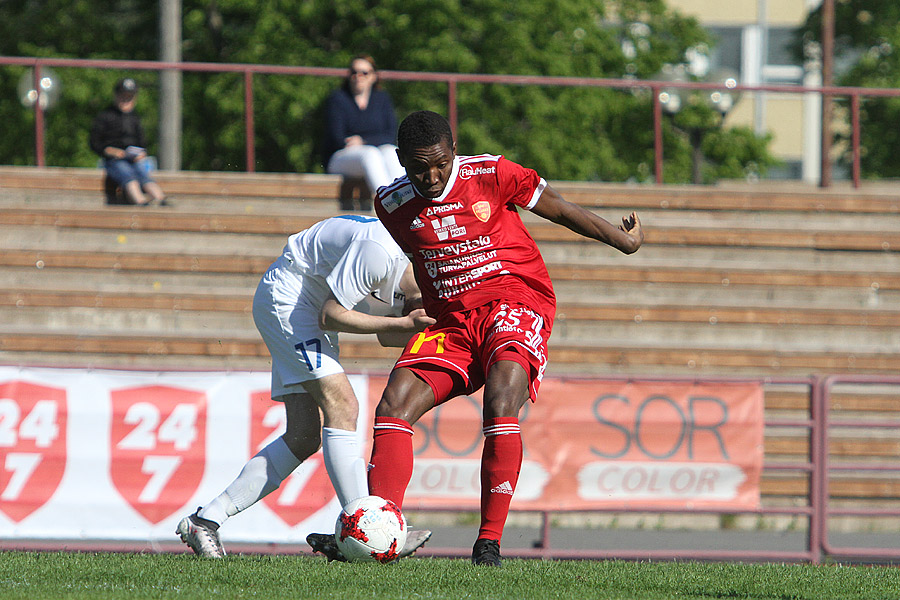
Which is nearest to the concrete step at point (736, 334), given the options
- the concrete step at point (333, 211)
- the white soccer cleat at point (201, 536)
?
the concrete step at point (333, 211)

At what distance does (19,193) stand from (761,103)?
107 ft

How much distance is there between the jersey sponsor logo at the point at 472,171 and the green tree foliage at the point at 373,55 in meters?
13.4

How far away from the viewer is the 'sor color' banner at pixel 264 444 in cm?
767

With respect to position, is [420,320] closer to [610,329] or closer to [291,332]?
[291,332]

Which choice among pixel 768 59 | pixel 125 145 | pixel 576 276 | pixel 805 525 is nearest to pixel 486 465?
pixel 805 525

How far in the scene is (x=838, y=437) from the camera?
33.7ft

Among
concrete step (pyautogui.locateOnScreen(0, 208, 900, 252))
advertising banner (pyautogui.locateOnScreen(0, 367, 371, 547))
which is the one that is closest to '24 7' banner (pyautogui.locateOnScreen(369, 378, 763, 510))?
advertising banner (pyautogui.locateOnScreen(0, 367, 371, 547))

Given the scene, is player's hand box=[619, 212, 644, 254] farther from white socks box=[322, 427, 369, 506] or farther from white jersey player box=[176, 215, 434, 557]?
white socks box=[322, 427, 369, 506]

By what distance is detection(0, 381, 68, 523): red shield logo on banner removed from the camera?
24.9 ft

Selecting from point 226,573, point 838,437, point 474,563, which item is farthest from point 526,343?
point 838,437

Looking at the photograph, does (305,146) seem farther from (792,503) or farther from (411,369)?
(411,369)

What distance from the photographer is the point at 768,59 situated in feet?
141

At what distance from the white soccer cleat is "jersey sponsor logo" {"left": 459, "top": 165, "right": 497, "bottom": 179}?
2.29 metres

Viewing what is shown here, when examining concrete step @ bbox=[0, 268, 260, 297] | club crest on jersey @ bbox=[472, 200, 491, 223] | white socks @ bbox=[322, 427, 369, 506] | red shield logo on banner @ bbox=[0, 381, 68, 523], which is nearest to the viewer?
club crest on jersey @ bbox=[472, 200, 491, 223]
